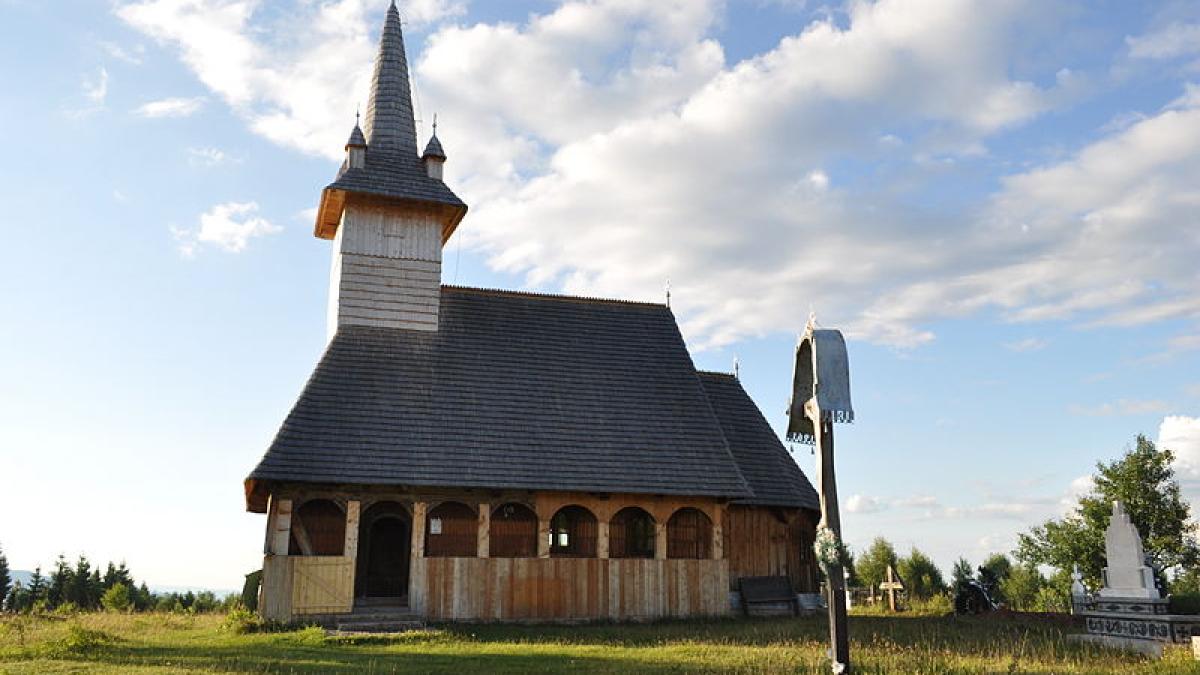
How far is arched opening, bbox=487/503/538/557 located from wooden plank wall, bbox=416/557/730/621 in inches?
33.0

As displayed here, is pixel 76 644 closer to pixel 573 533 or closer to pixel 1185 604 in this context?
pixel 573 533

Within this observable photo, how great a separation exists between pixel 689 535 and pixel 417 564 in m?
6.99

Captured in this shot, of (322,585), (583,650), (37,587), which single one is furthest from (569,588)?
(37,587)

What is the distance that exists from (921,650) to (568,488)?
9.74m

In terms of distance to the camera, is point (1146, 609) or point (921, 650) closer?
point (921, 650)

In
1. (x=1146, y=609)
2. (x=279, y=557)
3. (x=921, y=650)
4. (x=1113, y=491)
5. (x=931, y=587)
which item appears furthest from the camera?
(x=931, y=587)

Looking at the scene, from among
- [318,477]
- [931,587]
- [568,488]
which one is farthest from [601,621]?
[931,587]

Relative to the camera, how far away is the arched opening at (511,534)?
888 inches

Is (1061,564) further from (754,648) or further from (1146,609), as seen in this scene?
(754,648)

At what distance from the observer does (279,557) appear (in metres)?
20.2

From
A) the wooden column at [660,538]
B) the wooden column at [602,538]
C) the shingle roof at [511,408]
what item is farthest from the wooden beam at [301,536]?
the wooden column at [660,538]

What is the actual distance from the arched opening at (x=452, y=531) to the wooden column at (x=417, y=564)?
65cm

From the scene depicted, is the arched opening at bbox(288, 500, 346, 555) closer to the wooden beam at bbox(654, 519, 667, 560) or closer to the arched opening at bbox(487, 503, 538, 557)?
the arched opening at bbox(487, 503, 538, 557)

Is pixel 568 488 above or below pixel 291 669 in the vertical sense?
above
